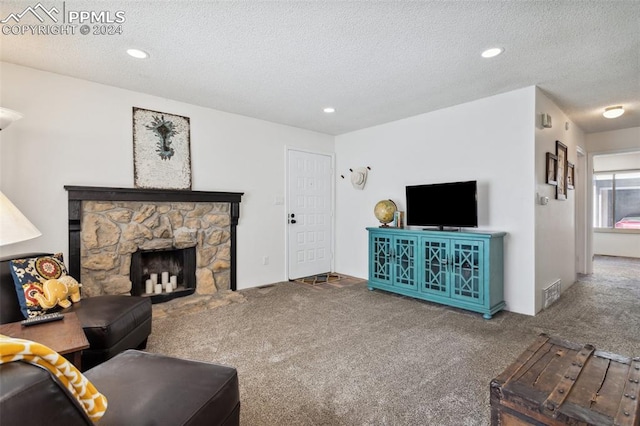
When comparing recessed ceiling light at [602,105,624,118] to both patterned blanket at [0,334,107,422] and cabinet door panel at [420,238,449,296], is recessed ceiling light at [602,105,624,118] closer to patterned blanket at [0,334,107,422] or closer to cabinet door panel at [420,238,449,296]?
cabinet door panel at [420,238,449,296]

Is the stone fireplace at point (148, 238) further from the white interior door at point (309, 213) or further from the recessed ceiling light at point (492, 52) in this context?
the recessed ceiling light at point (492, 52)

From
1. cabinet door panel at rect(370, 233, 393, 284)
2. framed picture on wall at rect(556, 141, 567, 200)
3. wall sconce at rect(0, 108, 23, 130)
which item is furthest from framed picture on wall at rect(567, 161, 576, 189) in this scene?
wall sconce at rect(0, 108, 23, 130)

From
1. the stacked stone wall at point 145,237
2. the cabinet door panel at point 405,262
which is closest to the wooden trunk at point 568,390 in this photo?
the cabinet door panel at point 405,262

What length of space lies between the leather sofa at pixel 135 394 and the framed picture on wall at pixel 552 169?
393cm

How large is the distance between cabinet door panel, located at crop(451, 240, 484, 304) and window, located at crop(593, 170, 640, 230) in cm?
649

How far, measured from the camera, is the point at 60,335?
1693 mm

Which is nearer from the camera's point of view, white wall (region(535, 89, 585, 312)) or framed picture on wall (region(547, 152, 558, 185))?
white wall (region(535, 89, 585, 312))

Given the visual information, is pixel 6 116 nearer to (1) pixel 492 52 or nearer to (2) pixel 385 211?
(1) pixel 492 52

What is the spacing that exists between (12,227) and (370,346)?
8.78 feet

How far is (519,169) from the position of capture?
341cm

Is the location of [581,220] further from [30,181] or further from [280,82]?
[30,181]

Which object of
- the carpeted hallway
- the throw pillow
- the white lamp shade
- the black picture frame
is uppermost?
the black picture frame

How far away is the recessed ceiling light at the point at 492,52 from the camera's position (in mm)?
2527

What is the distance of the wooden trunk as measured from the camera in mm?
1073
